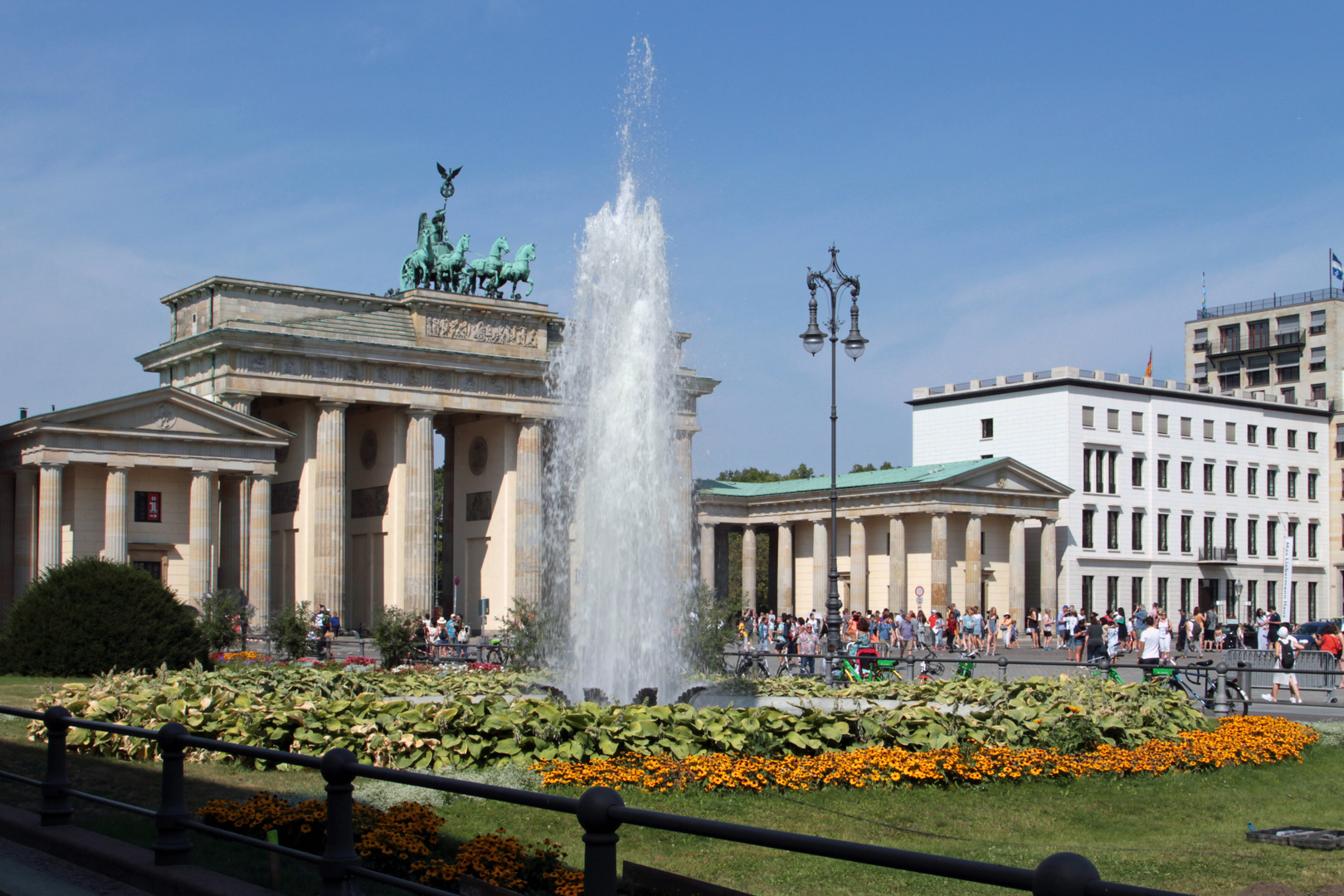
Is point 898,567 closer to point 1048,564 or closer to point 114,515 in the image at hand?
point 1048,564

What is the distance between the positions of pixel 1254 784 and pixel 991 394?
72051 millimetres

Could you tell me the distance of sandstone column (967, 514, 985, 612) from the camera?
72938mm

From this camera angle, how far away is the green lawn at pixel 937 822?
10.4 metres

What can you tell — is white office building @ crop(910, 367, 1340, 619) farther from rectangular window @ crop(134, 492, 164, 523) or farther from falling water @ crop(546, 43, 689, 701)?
falling water @ crop(546, 43, 689, 701)

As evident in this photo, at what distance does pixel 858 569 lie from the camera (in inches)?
3017

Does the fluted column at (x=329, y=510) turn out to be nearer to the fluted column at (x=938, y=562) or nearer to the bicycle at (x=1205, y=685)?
the fluted column at (x=938, y=562)

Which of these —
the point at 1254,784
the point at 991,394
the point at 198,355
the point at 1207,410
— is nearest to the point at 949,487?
the point at 991,394

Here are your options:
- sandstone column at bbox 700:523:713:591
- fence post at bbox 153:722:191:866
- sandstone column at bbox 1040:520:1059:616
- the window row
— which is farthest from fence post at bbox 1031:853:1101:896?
the window row

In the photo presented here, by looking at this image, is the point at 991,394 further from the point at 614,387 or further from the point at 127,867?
the point at 127,867

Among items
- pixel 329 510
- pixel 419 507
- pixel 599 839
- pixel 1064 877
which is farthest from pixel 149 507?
pixel 1064 877

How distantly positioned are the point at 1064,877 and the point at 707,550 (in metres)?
73.7

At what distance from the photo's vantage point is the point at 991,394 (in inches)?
3406

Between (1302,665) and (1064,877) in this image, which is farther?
(1302,665)

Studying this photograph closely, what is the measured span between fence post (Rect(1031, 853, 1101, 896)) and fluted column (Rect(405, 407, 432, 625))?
60.1m
